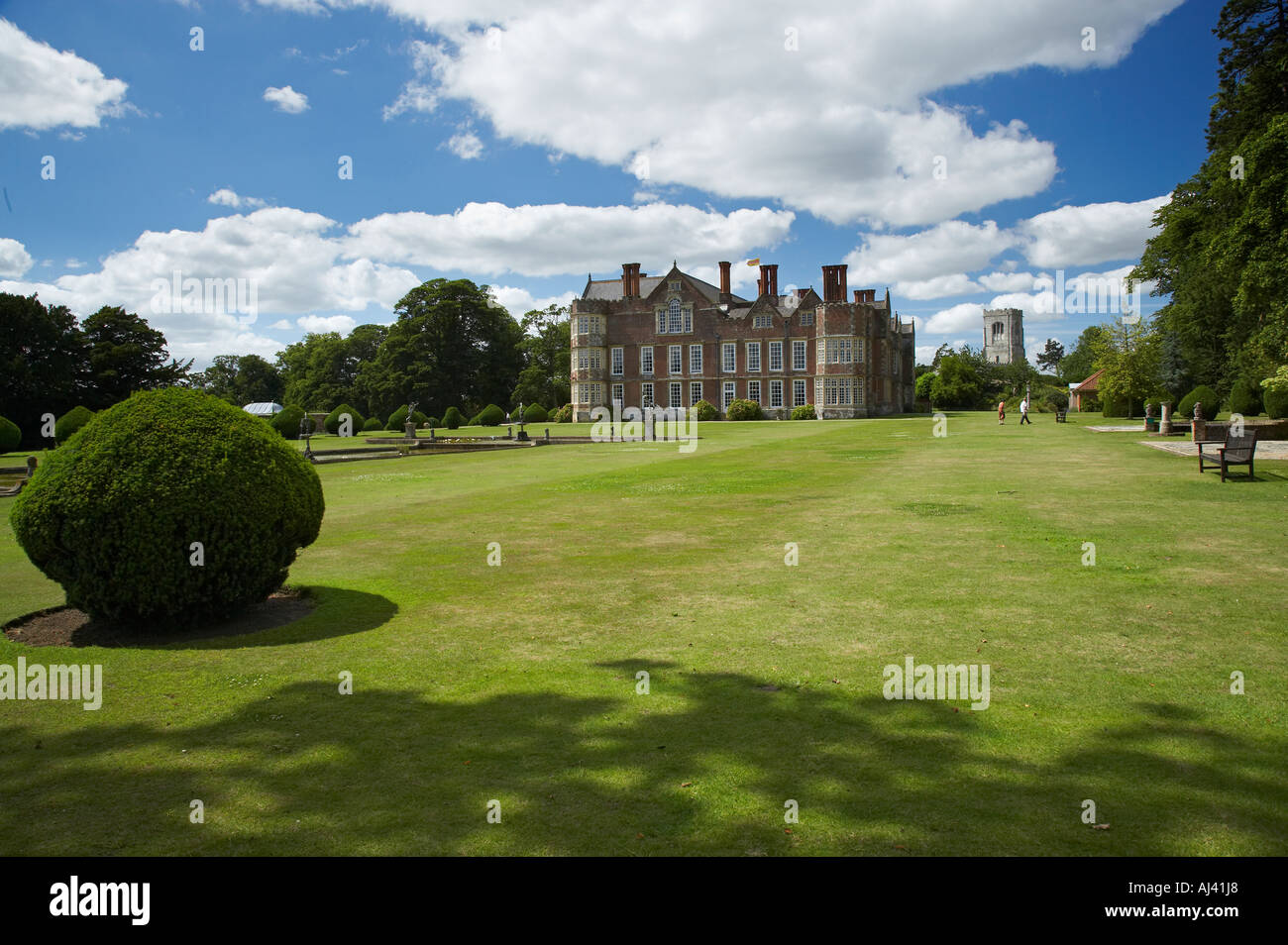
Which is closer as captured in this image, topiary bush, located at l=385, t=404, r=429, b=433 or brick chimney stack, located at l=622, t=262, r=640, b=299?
topiary bush, located at l=385, t=404, r=429, b=433

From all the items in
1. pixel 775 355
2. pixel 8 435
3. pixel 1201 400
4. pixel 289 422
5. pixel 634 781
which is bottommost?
pixel 634 781

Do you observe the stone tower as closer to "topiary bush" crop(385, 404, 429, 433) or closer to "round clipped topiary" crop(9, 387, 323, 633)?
"topiary bush" crop(385, 404, 429, 433)

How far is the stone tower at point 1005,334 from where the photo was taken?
190000 mm

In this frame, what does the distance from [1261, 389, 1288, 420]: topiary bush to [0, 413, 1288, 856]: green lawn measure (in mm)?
34523

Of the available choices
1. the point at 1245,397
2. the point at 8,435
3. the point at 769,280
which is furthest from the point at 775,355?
the point at 8,435

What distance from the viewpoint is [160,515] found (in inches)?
267

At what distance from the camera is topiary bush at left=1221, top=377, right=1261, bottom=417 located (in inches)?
1725

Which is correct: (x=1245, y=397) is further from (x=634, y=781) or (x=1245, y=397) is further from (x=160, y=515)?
(x=160, y=515)

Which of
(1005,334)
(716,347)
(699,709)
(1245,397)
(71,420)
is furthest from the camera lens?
(1005,334)

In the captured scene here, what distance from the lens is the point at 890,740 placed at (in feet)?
15.7

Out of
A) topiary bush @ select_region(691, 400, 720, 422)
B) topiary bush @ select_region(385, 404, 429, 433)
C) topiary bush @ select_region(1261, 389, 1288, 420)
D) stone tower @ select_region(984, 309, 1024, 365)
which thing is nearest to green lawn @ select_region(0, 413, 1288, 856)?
topiary bush @ select_region(1261, 389, 1288, 420)

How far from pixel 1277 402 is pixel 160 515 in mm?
47038

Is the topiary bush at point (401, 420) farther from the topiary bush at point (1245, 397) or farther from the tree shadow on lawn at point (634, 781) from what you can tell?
the tree shadow on lawn at point (634, 781)

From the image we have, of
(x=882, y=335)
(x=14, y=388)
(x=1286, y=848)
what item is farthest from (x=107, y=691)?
(x=882, y=335)
